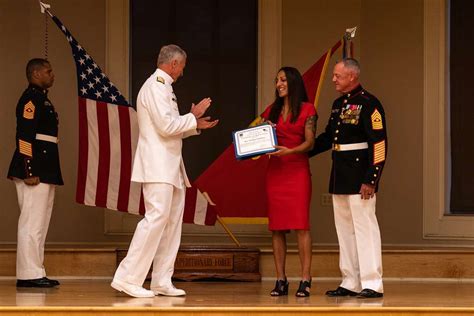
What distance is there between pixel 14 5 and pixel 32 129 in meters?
2.29

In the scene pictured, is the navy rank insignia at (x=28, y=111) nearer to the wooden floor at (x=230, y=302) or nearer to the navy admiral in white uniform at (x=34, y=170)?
the navy admiral in white uniform at (x=34, y=170)

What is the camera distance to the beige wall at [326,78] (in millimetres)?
9789

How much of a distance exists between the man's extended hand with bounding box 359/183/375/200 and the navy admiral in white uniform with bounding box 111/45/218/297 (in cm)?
106

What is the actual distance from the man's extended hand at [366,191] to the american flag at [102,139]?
7.29 ft

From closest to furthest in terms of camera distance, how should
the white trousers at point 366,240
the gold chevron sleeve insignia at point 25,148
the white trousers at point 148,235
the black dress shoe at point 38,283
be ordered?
the white trousers at point 148,235, the white trousers at point 366,240, the gold chevron sleeve insignia at point 25,148, the black dress shoe at point 38,283

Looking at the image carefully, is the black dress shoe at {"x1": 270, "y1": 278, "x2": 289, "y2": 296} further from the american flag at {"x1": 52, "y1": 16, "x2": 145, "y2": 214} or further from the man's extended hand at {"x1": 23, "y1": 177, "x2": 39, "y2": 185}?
the man's extended hand at {"x1": 23, "y1": 177, "x2": 39, "y2": 185}

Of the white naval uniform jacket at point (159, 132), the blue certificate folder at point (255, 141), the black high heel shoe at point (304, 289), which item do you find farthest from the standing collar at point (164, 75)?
the black high heel shoe at point (304, 289)

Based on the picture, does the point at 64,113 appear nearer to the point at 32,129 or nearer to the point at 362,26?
the point at 32,129

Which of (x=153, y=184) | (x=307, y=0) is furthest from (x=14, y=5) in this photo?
(x=153, y=184)

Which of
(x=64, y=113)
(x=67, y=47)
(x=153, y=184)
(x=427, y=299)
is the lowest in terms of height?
(x=427, y=299)

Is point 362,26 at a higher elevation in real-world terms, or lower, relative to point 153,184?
higher

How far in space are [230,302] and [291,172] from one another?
3.51 feet

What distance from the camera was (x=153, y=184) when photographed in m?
7.17

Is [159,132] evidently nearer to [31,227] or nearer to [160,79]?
[160,79]
